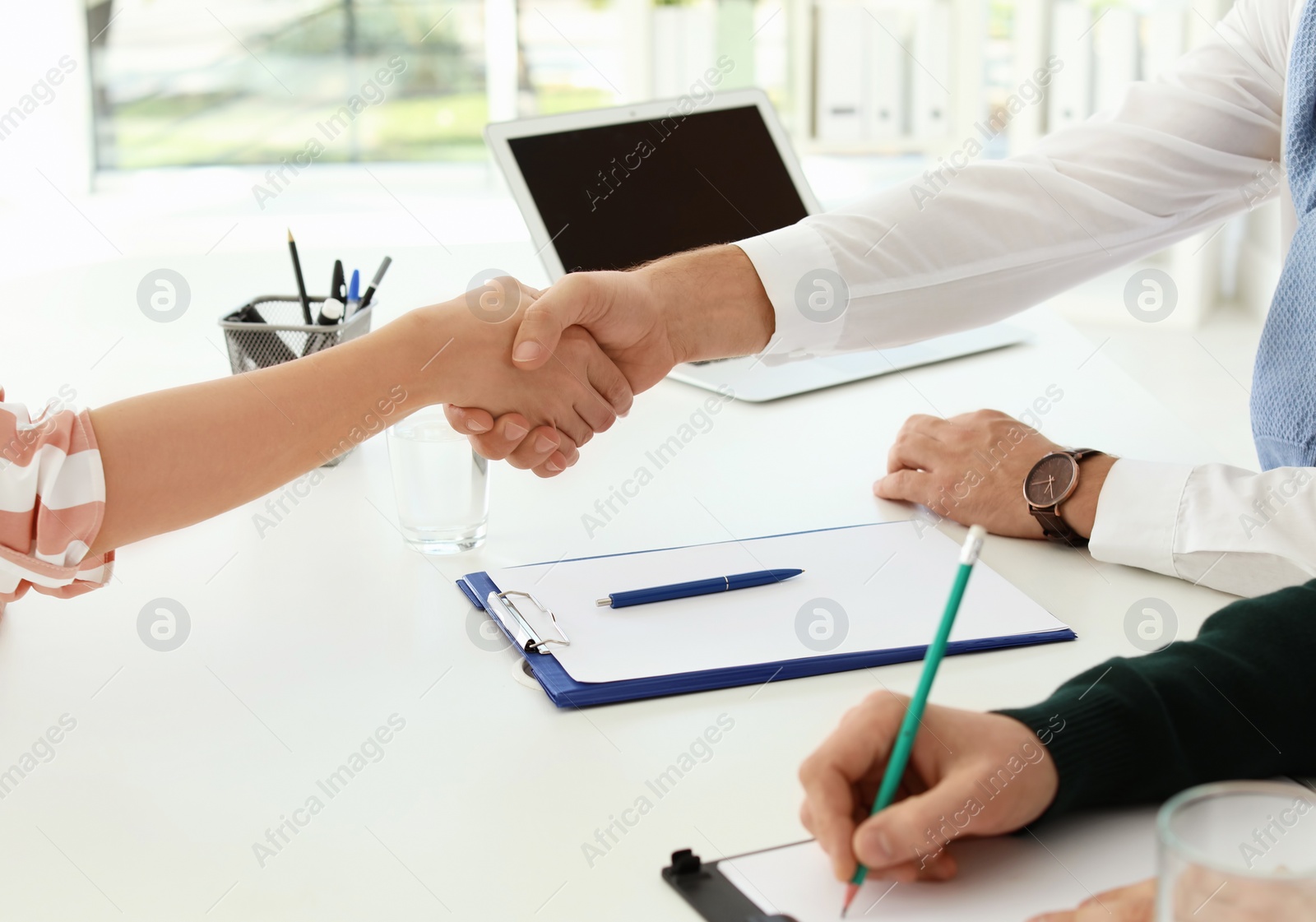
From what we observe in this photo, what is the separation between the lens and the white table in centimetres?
62

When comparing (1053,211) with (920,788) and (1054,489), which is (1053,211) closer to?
(1054,489)

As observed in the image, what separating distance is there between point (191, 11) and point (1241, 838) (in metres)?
3.70

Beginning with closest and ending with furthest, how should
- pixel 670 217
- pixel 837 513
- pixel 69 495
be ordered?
pixel 69 495 < pixel 837 513 < pixel 670 217

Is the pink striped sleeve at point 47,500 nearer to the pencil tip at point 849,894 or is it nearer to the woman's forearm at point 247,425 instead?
the woman's forearm at point 247,425

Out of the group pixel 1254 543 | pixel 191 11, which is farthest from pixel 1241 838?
pixel 191 11

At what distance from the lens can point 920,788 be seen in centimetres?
61

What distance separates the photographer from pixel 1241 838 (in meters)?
0.47

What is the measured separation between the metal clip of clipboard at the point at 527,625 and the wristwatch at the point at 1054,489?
43cm

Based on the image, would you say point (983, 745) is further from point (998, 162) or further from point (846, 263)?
point (998, 162)

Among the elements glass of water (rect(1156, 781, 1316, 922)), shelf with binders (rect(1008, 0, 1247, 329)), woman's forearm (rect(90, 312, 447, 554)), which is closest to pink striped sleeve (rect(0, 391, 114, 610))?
woman's forearm (rect(90, 312, 447, 554))

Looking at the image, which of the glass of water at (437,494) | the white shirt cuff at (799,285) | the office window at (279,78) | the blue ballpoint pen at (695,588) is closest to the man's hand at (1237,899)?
the blue ballpoint pen at (695,588)

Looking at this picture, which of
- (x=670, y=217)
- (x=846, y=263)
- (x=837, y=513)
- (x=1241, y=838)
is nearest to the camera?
(x=1241, y=838)

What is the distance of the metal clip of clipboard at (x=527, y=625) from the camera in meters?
0.83

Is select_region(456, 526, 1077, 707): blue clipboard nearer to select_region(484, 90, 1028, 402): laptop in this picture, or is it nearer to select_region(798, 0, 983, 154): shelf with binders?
select_region(484, 90, 1028, 402): laptop
